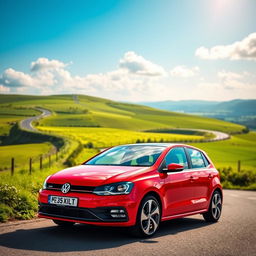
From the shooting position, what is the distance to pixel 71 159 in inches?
1866

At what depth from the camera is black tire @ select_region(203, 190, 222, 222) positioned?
10.7 meters

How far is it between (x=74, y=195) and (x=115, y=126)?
126651 millimetres

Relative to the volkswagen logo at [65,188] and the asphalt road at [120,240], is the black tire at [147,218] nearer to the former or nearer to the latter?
the asphalt road at [120,240]

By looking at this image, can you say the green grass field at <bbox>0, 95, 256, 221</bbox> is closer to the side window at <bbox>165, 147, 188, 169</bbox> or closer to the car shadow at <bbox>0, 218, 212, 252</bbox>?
the car shadow at <bbox>0, 218, 212, 252</bbox>

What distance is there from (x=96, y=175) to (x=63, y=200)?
70cm

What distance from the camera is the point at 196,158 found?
10539 millimetres

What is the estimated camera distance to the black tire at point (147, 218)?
7957mm

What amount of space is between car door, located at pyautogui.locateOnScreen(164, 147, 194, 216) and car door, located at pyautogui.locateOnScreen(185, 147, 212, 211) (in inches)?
7.3

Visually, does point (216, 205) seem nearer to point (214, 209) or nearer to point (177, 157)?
point (214, 209)

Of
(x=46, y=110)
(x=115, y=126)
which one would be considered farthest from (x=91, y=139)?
(x=46, y=110)

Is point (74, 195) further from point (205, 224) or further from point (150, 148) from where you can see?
point (205, 224)

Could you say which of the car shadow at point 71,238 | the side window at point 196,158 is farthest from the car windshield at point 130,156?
the car shadow at point 71,238

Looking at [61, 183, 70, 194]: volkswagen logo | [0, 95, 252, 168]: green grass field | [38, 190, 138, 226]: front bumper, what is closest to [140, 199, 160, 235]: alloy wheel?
[38, 190, 138, 226]: front bumper

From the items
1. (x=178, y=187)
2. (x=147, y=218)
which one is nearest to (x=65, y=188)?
(x=147, y=218)
